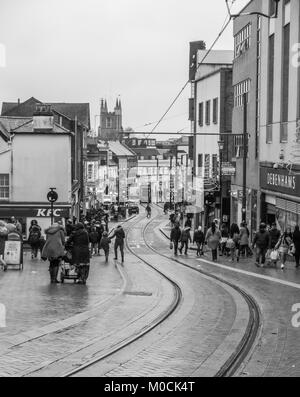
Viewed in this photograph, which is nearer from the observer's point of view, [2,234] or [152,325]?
[152,325]

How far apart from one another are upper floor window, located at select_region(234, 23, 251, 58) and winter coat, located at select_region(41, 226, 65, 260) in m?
25.6

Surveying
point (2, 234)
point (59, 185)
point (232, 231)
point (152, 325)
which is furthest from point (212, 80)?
point (152, 325)

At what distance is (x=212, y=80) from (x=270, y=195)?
24808 mm

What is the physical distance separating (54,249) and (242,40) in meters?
28.0

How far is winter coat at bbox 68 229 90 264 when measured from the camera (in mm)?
17891

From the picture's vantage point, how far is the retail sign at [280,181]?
2990cm

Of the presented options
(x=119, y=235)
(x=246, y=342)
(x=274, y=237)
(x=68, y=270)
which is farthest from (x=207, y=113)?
(x=246, y=342)

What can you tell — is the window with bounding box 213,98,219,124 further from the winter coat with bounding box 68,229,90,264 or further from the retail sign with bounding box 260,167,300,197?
the winter coat with bounding box 68,229,90,264

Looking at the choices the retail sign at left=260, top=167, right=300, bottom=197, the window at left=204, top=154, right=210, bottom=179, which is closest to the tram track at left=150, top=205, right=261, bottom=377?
the retail sign at left=260, top=167, right=300, bottom=197

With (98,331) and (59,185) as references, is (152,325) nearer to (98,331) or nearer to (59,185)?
(98,331)

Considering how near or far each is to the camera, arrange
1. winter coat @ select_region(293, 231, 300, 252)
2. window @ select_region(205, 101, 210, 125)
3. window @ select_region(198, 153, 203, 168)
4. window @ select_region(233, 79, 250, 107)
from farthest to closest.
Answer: window @ select_region(198, 153, 203, 168), window @ select_region(205, 101, 210, 125), window @ select_region(233, 79, 250, 107), winter coat @ select_region(293, 231, 300, 252)

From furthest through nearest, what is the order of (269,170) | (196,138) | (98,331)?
1. (196,138)
2. (269,170)
3. (98,331)

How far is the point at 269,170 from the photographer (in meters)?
Answer: 35.2

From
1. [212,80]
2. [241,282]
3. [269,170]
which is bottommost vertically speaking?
[241,282]
